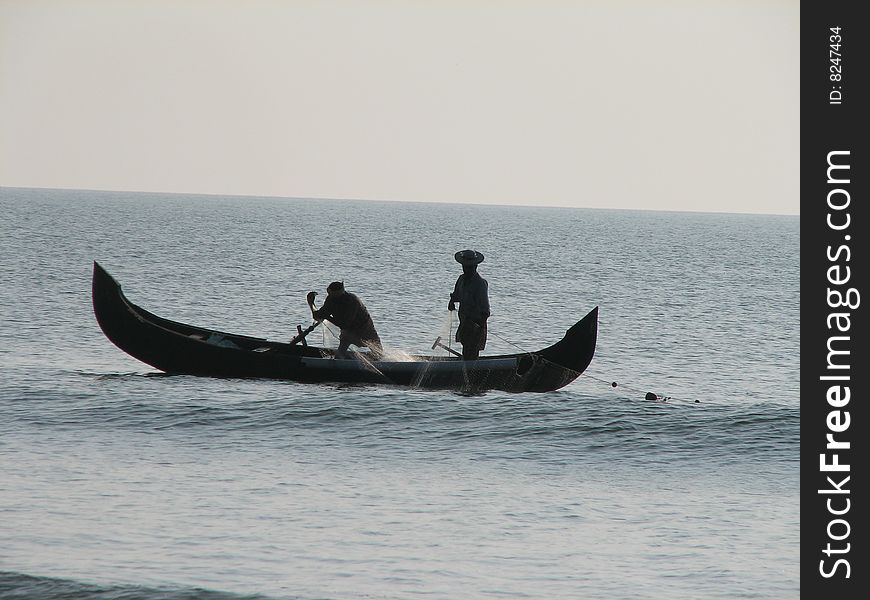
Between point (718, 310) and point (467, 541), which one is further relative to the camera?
point (718, 310)

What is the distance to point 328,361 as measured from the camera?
2009cm

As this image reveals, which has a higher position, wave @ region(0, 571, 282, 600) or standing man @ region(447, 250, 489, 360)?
standing man @ region(447, 250, 489, 360)

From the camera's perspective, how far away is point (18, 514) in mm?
11820

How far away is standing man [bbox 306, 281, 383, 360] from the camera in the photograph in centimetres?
1908
